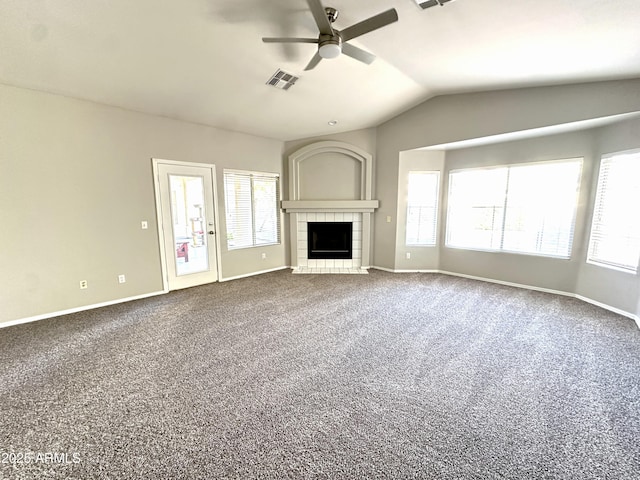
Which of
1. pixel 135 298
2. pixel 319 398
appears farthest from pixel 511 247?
pixel 135 298

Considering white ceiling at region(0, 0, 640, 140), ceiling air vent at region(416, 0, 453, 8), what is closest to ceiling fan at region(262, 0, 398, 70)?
white ceiling at region(0, 0, 640, 140)

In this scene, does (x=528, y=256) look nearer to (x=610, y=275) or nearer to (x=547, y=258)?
(x=547, y=258)

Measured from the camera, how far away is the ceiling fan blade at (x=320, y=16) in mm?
1936

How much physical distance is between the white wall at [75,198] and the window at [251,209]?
86 cm

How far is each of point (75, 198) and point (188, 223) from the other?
4.62 ft

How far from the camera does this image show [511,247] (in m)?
4.48

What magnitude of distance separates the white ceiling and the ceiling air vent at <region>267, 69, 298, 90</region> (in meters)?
0.08

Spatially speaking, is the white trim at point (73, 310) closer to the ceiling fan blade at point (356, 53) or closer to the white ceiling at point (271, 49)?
the white ceiling at point (271, 49)

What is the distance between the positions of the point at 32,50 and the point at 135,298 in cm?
301

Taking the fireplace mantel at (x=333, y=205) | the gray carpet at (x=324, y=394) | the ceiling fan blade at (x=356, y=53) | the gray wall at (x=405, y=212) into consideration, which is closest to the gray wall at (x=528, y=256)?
the gray wall at (x=405, y=212)

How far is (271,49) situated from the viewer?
9.36 feet

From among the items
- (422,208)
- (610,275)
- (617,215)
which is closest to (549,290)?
(610,275)

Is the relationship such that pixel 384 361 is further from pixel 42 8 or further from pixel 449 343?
pixel 42 8

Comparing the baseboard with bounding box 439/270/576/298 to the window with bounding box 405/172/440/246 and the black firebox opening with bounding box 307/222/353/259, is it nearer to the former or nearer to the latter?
the window with bounding box 405/172/440/246
